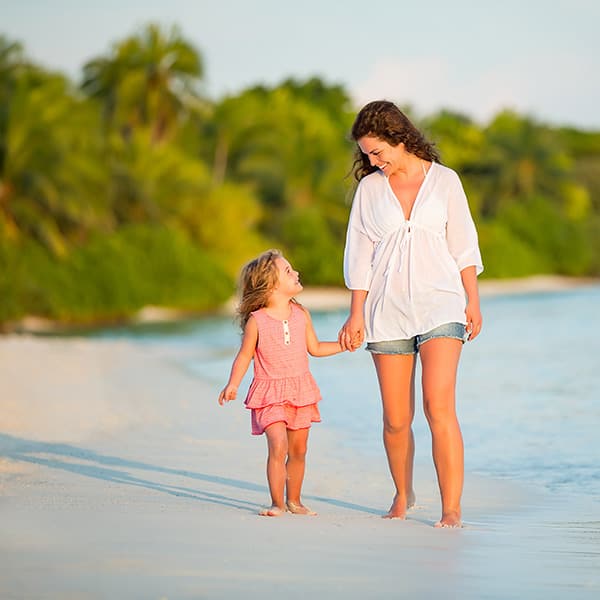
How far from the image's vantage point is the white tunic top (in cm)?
523

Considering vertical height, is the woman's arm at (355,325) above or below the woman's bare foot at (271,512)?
above

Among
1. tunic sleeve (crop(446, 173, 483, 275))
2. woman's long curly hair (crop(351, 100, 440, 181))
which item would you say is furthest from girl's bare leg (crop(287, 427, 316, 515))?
woman's long curly hair (crop(351, 100, 440, 181))

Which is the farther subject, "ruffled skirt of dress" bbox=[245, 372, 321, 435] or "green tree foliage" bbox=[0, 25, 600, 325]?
"green tree foliage" bbox=[0, 25, 600, 325]

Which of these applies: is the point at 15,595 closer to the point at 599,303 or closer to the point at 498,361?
the point at 498,361

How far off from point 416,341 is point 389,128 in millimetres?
909

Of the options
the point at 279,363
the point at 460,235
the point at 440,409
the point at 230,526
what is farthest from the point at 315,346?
the point at 230,526

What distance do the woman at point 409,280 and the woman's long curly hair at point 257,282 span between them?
35 centimetres

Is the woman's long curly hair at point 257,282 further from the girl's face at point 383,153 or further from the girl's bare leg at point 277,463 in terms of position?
the girl's face at point 383,153

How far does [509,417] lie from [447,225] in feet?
18.8

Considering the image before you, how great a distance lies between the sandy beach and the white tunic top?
0.85m

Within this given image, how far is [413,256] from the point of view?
5.28 metres

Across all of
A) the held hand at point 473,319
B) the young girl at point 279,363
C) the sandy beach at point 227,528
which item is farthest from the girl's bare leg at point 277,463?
the held hand at point 473,319

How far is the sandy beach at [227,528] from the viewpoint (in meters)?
3.70

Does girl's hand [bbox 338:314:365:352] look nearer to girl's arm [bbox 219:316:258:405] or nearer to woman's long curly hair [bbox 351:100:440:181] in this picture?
girl's arm [bbox 219:316:258:405]
